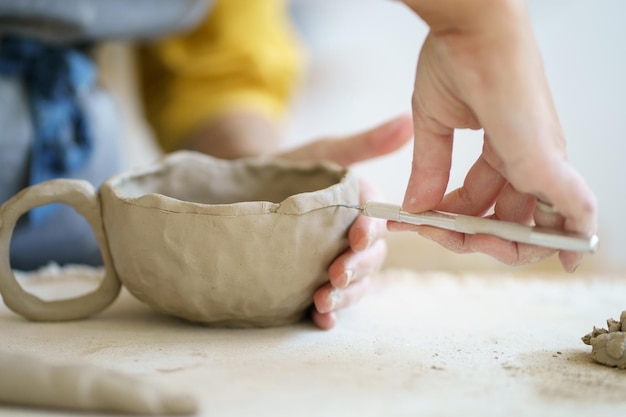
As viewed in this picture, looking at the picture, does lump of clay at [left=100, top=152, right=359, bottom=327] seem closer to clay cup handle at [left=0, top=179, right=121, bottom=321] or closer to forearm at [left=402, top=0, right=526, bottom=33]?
clay cup handle at [left=0, top=179, right=121, bottom=321]

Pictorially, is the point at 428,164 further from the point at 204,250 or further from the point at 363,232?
the point at 204,250

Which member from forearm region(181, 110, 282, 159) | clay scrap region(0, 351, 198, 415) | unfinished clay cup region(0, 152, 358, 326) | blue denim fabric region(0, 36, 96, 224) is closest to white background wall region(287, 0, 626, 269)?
forearm region(181, 110, 282, 159)

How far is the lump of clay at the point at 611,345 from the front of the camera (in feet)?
1.57

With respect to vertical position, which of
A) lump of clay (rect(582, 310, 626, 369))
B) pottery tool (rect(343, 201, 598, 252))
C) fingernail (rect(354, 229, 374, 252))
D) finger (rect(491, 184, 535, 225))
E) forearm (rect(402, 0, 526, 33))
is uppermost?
forearm (rect(402, 0, 526, 33))

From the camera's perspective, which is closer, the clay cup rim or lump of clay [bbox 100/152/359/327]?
lump of clay [bbox 100/152/359/327]

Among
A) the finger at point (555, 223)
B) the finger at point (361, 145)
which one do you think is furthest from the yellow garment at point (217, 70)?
the finger at point (555, 223)

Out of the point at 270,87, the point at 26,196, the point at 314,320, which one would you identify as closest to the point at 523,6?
the point at 314,320

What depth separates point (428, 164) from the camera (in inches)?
20.5

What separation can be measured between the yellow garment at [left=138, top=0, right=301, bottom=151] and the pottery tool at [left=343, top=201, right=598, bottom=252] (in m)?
0.60

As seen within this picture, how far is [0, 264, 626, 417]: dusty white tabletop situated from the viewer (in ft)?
1.36

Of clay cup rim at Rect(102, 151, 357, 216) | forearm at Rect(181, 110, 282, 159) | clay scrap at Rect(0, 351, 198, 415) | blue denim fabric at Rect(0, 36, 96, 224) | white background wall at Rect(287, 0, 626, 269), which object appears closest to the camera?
→ clay scrap at Rect(0, 351, 198, 415)

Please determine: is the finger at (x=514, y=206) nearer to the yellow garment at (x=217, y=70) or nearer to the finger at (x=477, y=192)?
the finger at (x=477, y=192)

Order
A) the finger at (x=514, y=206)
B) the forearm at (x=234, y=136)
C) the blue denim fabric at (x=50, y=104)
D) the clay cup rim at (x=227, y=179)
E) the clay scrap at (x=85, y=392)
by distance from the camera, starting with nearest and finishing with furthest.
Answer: the clay scrap at (x=85, y=392) → the finger at (x=514, y=206) → the clay cup rim at (x=227, y=179) → the blue denim fabric at (x=50, y=104) → the forearm at (x=234, y=136)

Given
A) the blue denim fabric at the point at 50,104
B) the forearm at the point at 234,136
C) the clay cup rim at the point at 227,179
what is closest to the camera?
the clay cup rim at the point at 227,179
